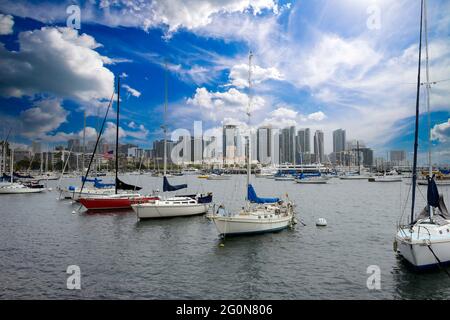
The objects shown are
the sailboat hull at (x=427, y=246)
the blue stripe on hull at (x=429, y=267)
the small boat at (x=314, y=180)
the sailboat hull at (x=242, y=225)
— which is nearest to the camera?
the sailboat hull at (x=427, y=246)

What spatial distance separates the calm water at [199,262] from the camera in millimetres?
14750

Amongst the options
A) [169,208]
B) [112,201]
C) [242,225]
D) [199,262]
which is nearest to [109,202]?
[112,201]

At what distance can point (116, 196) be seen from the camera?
41.6 m

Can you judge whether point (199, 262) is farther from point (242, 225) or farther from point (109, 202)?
point (109, 202)

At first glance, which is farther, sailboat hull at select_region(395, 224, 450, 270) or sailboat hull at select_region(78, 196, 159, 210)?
sailboat hull at select_region(78, 196, 159, 210)

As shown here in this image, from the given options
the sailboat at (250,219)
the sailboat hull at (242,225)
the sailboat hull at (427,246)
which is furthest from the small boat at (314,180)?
the sailboat hull at (427,246)

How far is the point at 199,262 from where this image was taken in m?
19.2

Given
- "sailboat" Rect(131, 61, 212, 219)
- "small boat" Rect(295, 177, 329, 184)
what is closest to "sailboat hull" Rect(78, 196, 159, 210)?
"sailboat" Rect(131, 61, 212, 219)

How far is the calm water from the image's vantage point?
14.8m

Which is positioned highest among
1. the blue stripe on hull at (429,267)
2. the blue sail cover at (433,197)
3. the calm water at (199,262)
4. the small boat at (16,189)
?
the blue sail cover at (433,197)

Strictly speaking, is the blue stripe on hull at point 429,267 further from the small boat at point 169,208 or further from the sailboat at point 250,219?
the small boat at point 169,208

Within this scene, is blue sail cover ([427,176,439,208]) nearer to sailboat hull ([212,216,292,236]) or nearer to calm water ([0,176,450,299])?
calm water ([0,176,450,299])
